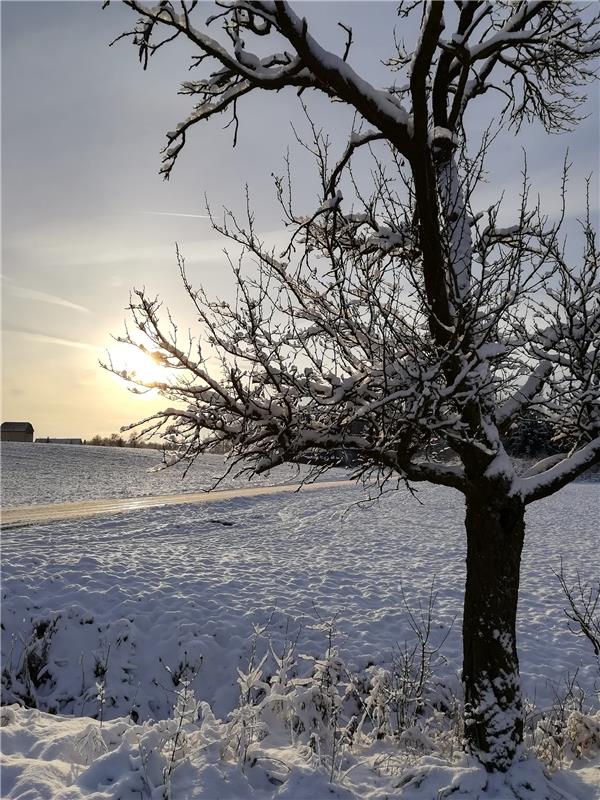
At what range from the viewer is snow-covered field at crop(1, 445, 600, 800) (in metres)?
4.21

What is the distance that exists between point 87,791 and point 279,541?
487 inches

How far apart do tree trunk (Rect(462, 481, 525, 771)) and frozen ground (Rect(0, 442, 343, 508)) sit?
1250cm

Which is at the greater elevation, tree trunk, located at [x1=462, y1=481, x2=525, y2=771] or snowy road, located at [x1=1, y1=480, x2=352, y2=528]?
tree trunk, located at [x1=462, y1=481, x2=525, y2=771]

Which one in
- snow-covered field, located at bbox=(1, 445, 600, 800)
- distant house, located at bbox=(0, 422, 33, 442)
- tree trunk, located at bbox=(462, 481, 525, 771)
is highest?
distant house, located at bbox=(0, 422, 33, 442)

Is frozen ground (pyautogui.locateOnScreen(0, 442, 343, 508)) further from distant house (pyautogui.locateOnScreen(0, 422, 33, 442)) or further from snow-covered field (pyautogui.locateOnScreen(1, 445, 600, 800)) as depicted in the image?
distant house (pyautogui.locateOnScreen(0, 422, 33, 442))

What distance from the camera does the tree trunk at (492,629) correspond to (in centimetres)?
474

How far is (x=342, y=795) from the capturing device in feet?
13.4

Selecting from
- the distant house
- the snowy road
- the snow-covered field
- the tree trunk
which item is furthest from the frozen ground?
the distant house

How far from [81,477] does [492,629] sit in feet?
115

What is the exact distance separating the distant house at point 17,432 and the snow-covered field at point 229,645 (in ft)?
210

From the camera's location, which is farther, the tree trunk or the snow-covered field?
the tree trunk

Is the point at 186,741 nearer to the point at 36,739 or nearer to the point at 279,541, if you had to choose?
the point at 36,739

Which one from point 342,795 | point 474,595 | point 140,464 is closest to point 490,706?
point 474,595

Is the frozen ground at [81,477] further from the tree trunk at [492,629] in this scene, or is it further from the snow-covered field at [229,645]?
the tree trunk at [492,629]
